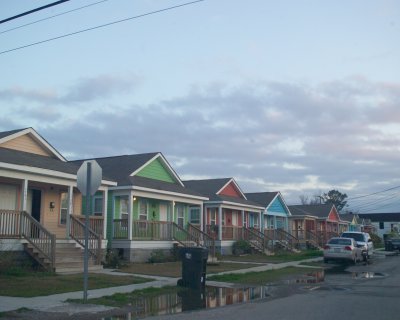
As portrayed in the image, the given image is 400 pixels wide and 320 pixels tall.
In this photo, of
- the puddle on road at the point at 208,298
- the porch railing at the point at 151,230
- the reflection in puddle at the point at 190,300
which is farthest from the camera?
the porch railing at the point at 151,230

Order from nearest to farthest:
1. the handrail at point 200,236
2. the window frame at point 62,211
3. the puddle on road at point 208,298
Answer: the puddle on road at point 208,298
the window frame at point 62,211
the handrail at point 200,236

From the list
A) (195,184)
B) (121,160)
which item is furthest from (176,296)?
(195,184)

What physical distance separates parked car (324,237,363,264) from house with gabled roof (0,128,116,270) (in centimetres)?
1302

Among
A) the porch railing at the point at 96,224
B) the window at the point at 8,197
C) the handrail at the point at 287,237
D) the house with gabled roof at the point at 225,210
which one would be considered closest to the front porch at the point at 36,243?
the window at the point at 8,197

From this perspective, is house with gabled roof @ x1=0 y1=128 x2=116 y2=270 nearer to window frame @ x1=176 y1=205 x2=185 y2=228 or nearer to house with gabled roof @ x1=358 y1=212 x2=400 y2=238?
window frame @ x1=176 y1=205 x2=185 y2=228

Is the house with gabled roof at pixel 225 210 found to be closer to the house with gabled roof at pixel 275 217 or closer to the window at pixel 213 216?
the window at pixel 213 216

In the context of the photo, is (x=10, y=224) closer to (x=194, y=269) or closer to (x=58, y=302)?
(x=194, y=269)

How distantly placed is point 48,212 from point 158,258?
590 centimetres

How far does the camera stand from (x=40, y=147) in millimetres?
24125

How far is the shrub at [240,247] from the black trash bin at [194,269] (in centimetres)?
2076

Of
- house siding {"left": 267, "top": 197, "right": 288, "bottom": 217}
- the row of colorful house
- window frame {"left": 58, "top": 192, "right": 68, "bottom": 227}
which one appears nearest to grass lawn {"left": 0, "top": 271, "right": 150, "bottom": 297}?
the row of colorful house

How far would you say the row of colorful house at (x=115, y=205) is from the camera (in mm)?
19859

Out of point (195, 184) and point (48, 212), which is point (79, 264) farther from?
point (195, 184)

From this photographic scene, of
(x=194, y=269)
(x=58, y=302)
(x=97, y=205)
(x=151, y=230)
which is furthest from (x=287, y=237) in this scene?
(x=58, y=302)
